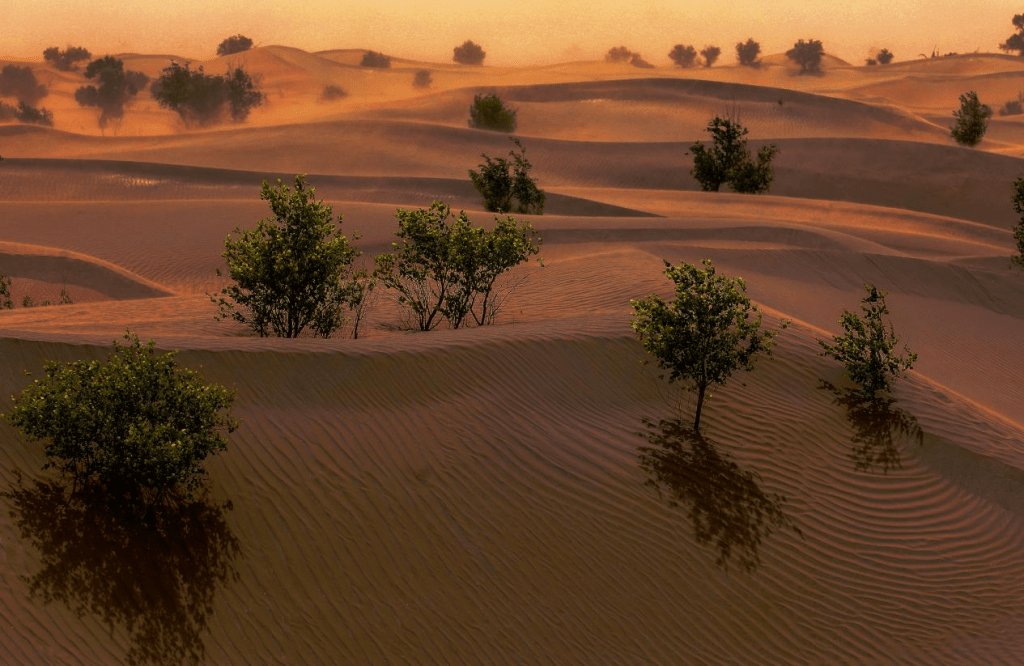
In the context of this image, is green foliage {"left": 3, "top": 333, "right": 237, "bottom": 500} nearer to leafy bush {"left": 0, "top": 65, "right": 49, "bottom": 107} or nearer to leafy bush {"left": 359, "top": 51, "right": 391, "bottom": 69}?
leafy bush {"left": 0, "top": 65, "right": 49, "bottom": 107}

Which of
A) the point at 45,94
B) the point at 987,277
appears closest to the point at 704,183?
the point at 987,277

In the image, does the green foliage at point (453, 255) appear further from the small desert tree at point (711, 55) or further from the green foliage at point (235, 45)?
the small desert tree at point (711, 55)

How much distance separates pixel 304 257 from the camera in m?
13.4

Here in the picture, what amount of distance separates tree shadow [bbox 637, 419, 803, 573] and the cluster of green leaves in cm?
6602

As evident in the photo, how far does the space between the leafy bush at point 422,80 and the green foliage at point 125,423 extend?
87155mm

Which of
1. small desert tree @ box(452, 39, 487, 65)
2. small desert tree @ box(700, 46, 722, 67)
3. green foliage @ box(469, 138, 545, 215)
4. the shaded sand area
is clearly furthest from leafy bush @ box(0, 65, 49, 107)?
the shaded sand area

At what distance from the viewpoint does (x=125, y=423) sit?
861 cm

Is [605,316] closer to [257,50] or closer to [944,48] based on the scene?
[257,50]

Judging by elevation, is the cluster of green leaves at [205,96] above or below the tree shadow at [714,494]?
above

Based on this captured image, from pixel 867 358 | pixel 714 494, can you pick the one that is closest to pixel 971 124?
pixel 867 358

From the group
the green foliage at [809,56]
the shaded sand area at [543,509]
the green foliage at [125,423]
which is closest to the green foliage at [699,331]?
the shaded sand area at [543,509]

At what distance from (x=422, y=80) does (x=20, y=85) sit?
122 feet

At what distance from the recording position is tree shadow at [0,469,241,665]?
25.1 feet

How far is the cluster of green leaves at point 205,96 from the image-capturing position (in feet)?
224
